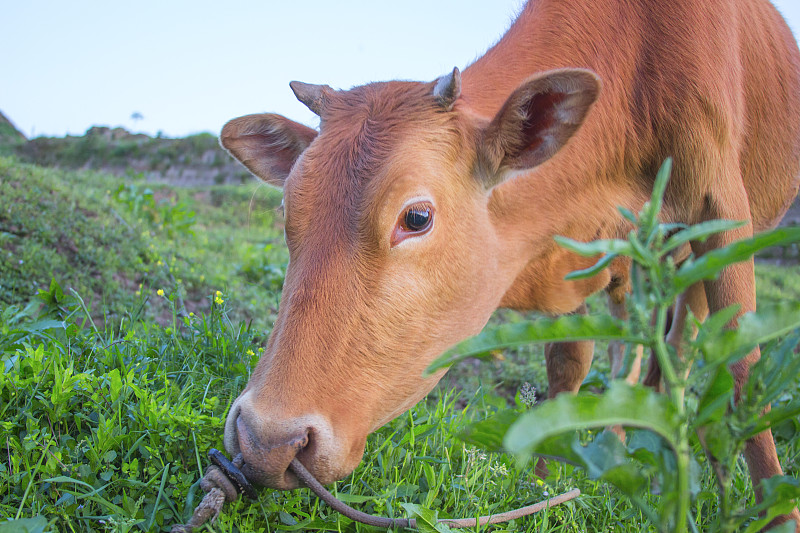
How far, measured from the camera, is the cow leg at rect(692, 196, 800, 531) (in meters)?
2.59

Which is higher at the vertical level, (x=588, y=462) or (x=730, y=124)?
(x=730, y=124)

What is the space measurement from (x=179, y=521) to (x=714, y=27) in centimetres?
310

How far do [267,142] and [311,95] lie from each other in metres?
0.47

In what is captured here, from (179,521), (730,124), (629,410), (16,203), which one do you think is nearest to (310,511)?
(179,521)

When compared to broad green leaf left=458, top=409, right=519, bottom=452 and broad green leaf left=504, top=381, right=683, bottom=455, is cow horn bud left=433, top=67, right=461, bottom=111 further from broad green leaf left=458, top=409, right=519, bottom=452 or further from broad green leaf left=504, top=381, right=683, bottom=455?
broad green leaf left=504, top=381, right=683, bottom=455

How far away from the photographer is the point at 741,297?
2797 millimetres

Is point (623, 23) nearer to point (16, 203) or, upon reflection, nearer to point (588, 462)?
point (588, 462)

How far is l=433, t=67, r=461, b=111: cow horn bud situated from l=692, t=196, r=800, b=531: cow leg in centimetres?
135


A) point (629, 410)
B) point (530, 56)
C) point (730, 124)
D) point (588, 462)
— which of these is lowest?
point (588, 462)

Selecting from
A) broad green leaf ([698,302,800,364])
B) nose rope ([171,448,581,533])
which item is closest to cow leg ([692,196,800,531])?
nose rope ([171,448,581,533])

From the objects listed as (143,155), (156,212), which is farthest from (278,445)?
(143,155)

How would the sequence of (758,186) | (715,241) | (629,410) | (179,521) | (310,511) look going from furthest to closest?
(758,186) → (715,241) → (310,511) → (179,521) → (629,410)

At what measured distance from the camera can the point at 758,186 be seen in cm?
354

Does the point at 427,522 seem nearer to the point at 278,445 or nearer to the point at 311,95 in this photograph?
the point at 278,445
